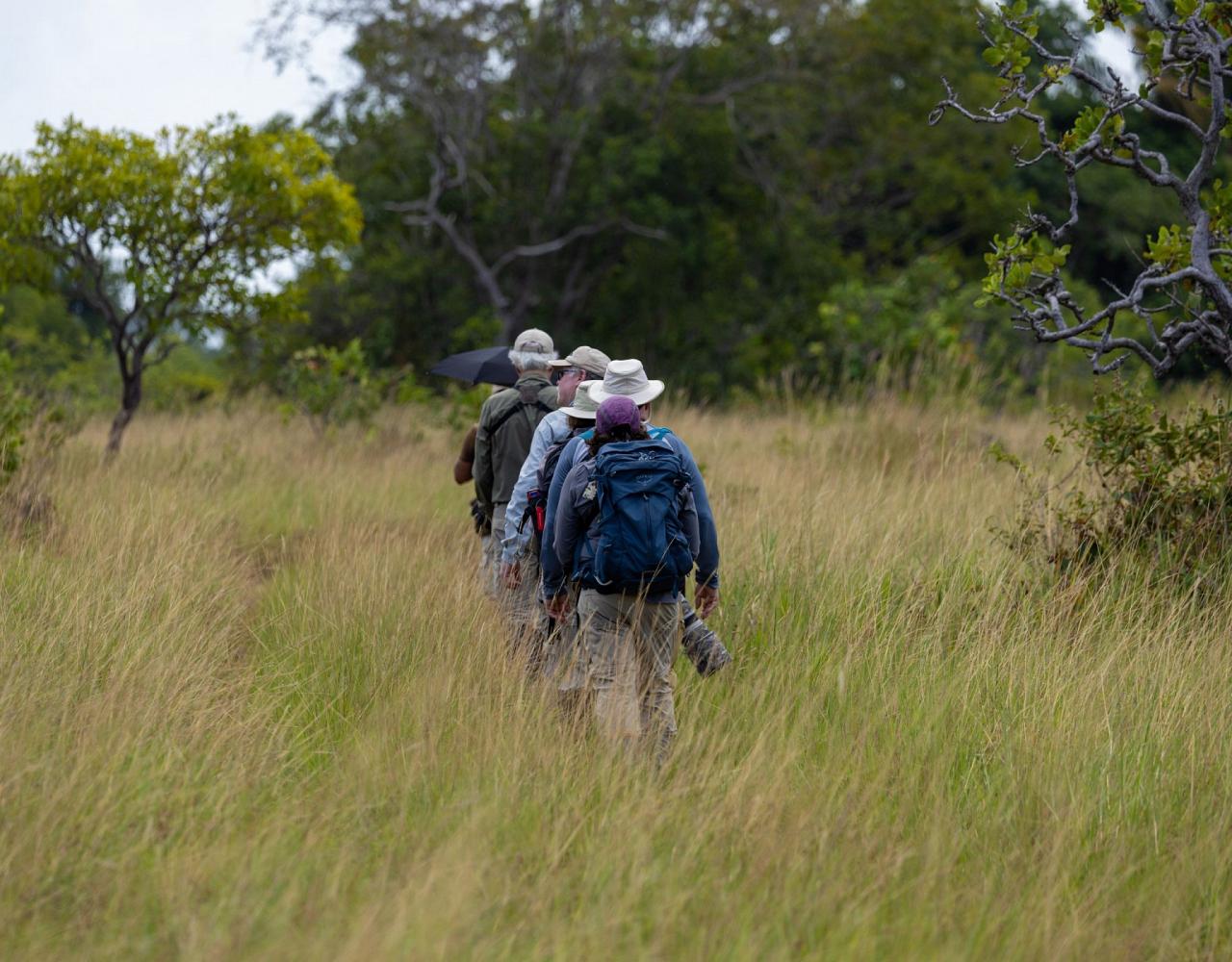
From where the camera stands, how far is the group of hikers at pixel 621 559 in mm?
5266

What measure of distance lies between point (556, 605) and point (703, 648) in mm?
628

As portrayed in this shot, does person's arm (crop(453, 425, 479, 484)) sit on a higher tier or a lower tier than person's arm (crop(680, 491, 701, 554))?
lower

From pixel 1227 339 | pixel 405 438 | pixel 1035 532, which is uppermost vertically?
pixel 1227 339

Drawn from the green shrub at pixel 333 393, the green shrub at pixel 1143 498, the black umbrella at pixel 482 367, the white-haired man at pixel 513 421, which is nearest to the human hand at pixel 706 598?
the white-haired man at pixel 513 421

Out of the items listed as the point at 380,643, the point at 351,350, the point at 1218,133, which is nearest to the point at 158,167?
the point at 351,350

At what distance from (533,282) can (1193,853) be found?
2129 cm

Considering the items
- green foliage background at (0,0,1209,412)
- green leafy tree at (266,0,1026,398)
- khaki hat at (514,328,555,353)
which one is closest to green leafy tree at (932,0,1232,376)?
khaki hat at (514,328,555,353)

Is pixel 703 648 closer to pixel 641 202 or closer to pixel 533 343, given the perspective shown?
pixel 533 343

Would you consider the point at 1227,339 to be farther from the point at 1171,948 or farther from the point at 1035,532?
the point at 1171,948

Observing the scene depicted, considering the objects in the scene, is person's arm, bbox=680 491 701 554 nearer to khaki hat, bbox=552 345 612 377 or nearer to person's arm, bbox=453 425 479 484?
khaki hat, bbox=552 345 612 377

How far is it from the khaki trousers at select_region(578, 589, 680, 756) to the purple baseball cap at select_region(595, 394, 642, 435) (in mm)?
640

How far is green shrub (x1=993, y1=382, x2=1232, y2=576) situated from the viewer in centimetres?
760

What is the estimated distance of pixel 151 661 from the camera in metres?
5.79

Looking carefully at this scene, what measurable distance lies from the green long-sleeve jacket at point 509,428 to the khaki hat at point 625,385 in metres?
1.67
